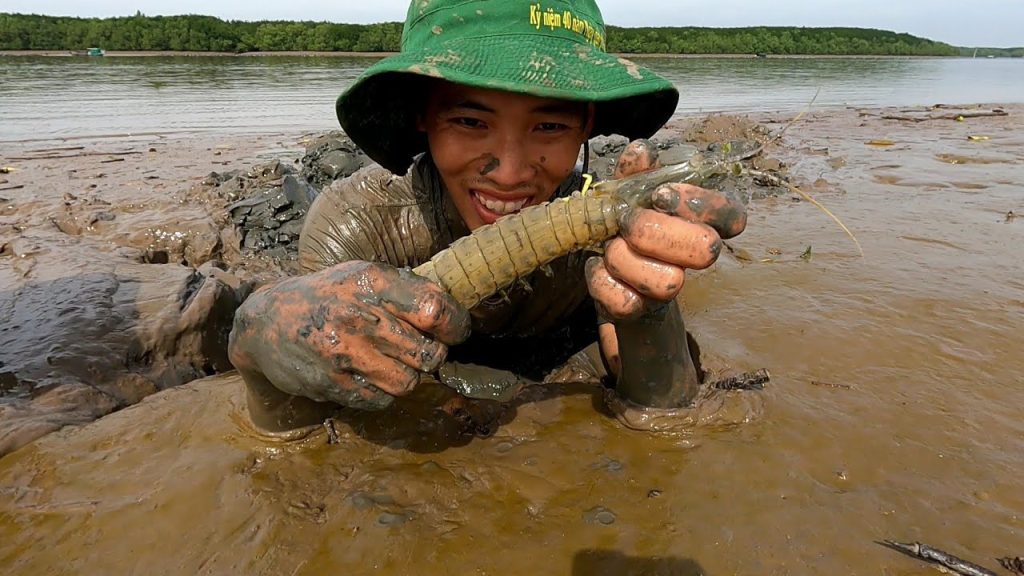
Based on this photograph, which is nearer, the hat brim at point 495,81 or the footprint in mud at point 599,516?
the footprint in mud at point 599,516

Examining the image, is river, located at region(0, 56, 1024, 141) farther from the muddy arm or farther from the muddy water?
the muddy arm

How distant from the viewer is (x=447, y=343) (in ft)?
6.17

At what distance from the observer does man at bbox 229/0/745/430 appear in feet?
5.85

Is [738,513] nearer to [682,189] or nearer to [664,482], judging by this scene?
[664,482]

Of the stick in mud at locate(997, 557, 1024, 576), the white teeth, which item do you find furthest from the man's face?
the stick in mud at locate(997, 557, 1024, 576)

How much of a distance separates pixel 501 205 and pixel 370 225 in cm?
74

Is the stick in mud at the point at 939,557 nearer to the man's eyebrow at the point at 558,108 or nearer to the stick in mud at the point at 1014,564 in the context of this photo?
the stick in mud at the point at 1014,564

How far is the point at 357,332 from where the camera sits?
178cm

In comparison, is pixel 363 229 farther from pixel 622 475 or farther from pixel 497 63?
pixel 622 475

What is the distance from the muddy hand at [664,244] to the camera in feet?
5.63

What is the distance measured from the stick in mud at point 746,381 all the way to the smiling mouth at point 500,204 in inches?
47.4

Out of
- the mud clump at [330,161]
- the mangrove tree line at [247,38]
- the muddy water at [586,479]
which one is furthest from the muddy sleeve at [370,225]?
the mangrove tree line at [247,38]

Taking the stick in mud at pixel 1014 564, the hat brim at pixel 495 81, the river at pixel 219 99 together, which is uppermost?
the river at pixel 219 99

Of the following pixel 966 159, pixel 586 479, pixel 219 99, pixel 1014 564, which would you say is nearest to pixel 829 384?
pixel 1014 564
